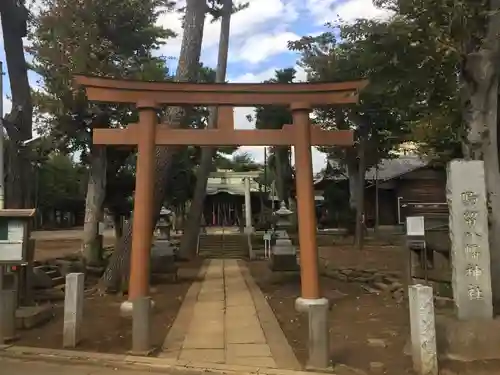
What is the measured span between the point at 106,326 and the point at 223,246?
776 inches

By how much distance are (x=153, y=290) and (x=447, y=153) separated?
371 inches

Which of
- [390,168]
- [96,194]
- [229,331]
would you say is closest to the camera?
[229,331]

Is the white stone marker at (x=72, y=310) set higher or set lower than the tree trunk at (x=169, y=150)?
lower

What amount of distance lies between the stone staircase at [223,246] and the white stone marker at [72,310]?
18583mm

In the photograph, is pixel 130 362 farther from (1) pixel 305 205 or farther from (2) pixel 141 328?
(1) pixel 305 205

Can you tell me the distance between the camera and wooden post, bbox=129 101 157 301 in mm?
9281

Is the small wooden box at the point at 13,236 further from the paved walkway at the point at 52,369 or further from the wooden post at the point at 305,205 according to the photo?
the wooden post at the point at 305,205

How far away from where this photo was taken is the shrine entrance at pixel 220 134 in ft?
30.7

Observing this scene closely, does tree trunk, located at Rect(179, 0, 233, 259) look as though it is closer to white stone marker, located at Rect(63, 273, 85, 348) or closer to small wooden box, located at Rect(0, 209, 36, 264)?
small wooden box, located at Rect(0, 209, 36, 264)

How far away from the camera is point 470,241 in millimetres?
7324

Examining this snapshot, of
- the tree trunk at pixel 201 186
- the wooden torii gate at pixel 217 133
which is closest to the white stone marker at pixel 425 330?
the wooden torii gate at pixel 217 133

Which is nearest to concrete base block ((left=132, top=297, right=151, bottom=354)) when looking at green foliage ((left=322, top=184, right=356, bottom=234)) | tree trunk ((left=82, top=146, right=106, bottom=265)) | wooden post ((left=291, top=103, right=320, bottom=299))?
wooden post ((left=291, top=103, right=320, bottom=299))

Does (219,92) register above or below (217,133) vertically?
above

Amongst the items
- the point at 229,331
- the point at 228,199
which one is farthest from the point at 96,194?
the point at 228,199
